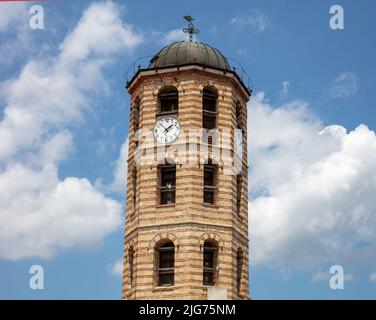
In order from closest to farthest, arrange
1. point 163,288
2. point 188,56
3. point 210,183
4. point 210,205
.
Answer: point 163,288, point 210,205, point 210,183, point 188,56

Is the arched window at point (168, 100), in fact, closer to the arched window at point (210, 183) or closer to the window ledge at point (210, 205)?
the arched window at point (210, 183)

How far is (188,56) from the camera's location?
41094mm

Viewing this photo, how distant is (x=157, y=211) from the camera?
38344 millimetres

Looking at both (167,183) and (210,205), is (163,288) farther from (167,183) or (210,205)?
(167,183)

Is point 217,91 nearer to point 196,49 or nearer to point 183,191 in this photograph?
point 196,49

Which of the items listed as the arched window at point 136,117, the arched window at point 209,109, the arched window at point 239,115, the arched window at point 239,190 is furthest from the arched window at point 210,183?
the arched window at point 136,117

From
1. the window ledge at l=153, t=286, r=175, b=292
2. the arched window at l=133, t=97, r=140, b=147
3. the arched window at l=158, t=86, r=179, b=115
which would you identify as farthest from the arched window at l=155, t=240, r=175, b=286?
the arched window at l=158, t=86, r=179, b=115

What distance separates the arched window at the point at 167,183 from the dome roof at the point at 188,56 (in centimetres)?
627

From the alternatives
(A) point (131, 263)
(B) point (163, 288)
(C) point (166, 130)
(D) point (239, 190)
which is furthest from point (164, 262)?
(C) point (166, 130)

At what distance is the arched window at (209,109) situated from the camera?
40.2 metres

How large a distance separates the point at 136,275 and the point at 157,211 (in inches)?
146

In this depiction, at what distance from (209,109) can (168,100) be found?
8.31 ft
